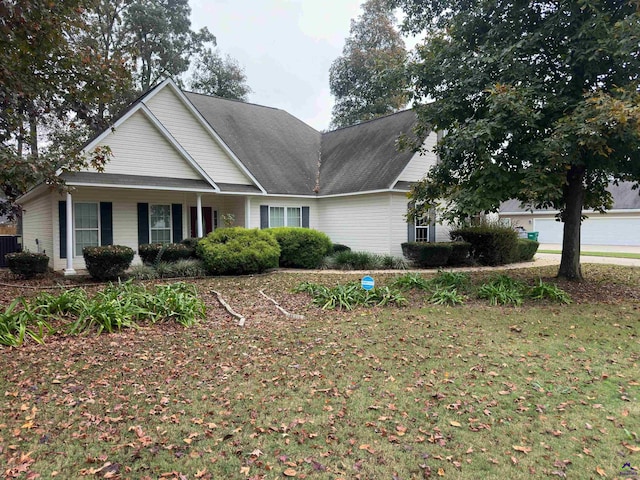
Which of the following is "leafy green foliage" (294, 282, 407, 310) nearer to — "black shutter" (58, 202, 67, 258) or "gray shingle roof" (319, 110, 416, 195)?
"gray shingle roof" (319, 110, 416, 195)

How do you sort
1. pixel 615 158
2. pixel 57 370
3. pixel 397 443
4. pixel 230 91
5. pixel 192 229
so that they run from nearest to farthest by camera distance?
pixel 397 443, pixel 57 370, pixel 615 158, pixel 192 229, pixel 230 91

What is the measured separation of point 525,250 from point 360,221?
23.7ft

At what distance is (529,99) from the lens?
891 cm

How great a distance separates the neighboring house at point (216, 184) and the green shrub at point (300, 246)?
7.97 feet

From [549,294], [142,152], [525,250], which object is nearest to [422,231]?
[525,250]

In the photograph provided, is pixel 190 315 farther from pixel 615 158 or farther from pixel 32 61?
pixel 615 158

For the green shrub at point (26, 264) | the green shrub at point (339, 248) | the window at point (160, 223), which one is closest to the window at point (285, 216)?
the green shrub at point (339, 248)

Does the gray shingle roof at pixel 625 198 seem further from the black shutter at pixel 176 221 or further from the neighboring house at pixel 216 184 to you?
the black shutter at pixel 176 221

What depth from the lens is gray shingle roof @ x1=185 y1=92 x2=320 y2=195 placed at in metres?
17.9

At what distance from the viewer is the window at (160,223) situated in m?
15.3

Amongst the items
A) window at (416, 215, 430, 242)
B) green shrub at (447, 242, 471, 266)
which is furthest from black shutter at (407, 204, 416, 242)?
green shrub at (447, 242, 471, 266)

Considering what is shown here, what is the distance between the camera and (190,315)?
7.41 meters

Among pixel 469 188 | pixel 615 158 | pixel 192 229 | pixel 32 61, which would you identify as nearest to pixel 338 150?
pixel 192 229

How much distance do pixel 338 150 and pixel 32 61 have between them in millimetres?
14914
